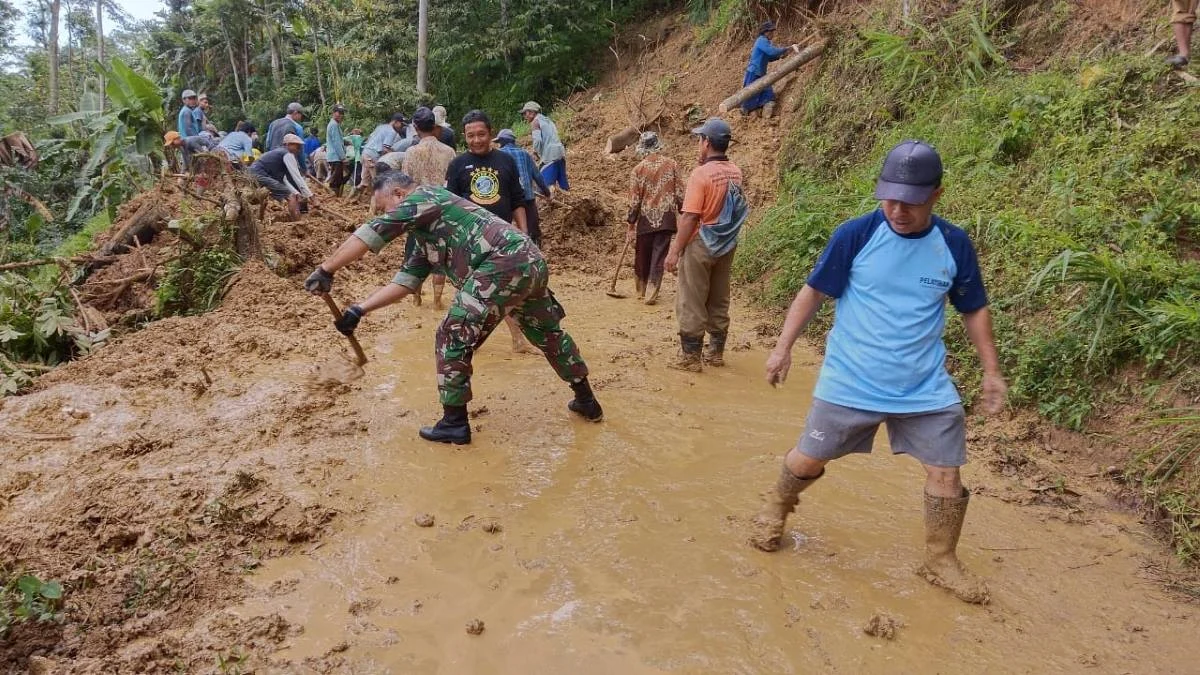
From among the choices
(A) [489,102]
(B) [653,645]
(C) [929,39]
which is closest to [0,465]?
(B) [653,645]

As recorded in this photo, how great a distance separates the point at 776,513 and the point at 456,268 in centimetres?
217

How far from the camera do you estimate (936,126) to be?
7.57 metres

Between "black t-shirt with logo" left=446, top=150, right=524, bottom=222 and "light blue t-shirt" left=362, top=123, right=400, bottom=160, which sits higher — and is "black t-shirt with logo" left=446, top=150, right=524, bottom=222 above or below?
below

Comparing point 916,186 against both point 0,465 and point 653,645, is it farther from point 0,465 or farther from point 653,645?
point 0,465

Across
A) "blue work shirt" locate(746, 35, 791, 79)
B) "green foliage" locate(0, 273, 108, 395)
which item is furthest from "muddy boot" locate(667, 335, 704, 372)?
"blue work shirt" locate(746, 35, 791, 79)

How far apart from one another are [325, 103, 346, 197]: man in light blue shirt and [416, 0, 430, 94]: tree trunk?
610 cm

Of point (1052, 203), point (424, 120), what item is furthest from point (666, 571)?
point (424, 120)

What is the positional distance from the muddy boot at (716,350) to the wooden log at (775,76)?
638cm

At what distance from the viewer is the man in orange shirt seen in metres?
5.35

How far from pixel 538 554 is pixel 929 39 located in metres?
7.92

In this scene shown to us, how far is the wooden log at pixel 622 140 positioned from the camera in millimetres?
12734

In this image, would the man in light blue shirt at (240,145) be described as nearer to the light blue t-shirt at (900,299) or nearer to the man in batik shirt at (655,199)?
the man in batik shirt at (655,199)

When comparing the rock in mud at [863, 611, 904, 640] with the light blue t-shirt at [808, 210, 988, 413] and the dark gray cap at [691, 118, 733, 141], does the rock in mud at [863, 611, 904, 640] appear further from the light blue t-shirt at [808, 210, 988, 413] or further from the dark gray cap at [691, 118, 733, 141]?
the dark gray cap at [691, 118, 733, 141]

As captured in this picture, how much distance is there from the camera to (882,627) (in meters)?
2.67
